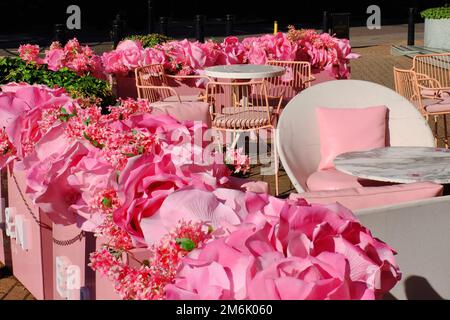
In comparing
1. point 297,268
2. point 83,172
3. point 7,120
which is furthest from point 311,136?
point 297,268

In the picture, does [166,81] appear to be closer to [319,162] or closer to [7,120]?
[319,162]

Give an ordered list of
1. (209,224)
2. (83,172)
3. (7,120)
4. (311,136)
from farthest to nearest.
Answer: (311,136) < (7,120) < (83,172) < (209,224)

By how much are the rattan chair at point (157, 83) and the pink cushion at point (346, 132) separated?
9.55 ft

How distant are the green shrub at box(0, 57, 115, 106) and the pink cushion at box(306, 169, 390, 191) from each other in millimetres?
1382

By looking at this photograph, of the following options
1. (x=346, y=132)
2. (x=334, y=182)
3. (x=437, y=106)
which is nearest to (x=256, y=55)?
(x=437, y=106)

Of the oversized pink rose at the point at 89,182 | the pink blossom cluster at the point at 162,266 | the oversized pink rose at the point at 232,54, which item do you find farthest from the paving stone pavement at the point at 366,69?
the pink blossom cluster at the point at 162,266

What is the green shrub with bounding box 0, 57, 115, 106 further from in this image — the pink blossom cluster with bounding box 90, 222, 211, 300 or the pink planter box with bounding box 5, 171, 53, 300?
the pink blossom cluster with bounding box 90, 222, 211, 300

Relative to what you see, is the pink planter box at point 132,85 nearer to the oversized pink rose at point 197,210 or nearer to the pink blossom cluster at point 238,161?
the pink blossom cluster at point 238,161

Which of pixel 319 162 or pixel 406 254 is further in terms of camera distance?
pixel 319 162

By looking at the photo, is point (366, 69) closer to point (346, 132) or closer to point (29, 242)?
point (346, 132)

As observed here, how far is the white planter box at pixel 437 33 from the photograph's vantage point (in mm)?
17969

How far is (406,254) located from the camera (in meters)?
3.11
